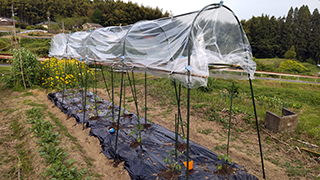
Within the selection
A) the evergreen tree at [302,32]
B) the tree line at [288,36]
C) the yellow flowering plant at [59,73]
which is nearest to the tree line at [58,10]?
the tree line at [288,36]

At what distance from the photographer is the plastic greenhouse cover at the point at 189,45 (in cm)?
221

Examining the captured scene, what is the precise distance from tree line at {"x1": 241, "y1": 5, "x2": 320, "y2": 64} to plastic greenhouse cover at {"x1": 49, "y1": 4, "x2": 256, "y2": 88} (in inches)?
966

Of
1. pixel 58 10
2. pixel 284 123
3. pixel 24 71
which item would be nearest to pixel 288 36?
pixel 284 123

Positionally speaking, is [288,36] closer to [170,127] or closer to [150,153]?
[170,127]

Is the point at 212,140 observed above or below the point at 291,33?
below

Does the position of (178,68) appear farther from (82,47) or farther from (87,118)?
(82,47)

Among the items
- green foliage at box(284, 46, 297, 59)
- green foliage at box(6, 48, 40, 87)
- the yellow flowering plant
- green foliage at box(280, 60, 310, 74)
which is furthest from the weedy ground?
green foliage at box(284, 46, 297, 59)

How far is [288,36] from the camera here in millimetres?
24047

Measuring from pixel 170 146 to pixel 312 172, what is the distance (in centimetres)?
252

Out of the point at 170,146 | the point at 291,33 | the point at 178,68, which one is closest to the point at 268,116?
the point at 170,146

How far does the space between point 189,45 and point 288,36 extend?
29.1 meters

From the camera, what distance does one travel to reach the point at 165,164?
282cm

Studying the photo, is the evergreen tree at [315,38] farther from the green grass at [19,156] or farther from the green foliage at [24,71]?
the green grass at [19,156]

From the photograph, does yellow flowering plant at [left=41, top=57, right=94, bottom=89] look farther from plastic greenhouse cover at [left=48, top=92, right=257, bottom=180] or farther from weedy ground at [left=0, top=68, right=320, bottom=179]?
plastic greenhouse cover at [left=48, top=92, right=257, bottom=180]
